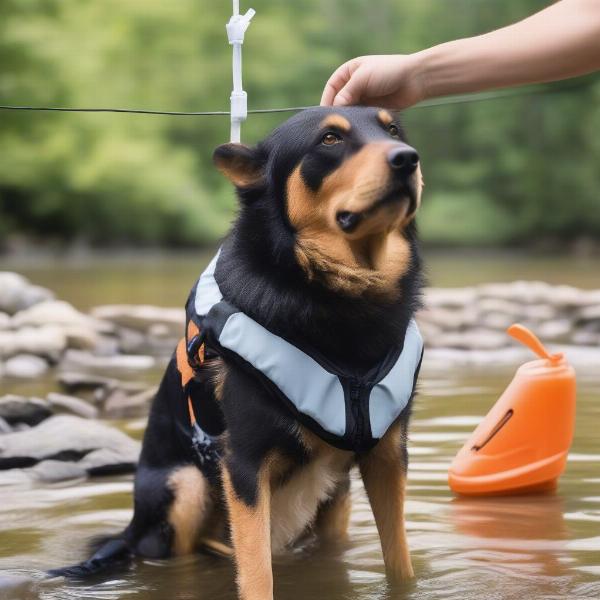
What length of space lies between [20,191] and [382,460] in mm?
9554

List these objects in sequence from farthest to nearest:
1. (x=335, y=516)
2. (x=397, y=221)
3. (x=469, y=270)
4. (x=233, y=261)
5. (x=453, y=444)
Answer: (x=469, y=270) < (x=453, y=444) < (x=335, y=516) < (x=233, y=261) < (x=397, y=221)

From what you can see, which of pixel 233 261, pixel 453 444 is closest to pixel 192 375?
pixel 233 261

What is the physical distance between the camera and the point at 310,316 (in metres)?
2.22

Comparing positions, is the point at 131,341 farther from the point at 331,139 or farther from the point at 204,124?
the point at 204,124

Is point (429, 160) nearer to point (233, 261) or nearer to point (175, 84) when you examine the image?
point (175, 84)

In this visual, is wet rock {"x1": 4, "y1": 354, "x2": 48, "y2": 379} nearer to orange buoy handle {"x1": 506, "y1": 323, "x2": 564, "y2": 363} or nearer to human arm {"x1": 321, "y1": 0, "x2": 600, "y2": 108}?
orange buoy handle {"x1": 506, "y1": 323, "x2": 564, "y2": 363}

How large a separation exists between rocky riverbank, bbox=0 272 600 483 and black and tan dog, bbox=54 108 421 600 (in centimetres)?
142

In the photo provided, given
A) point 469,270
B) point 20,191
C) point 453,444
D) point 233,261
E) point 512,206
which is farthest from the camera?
point 512,206

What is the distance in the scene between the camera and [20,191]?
11172 mm

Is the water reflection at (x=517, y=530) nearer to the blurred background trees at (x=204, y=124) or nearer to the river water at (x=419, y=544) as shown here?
the river water at (x=419, y=544)

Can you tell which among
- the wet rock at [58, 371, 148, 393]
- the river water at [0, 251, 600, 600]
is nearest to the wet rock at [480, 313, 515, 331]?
the wet rock at [58, 371, 148, 393]

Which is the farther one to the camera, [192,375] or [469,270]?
[469,270]

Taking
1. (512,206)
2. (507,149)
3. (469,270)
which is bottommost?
(469,270)

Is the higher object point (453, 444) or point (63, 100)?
point (63, 100)
